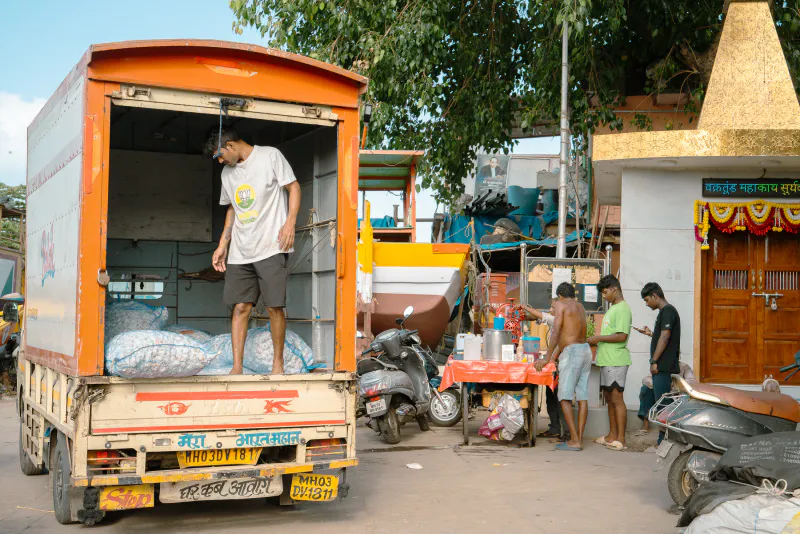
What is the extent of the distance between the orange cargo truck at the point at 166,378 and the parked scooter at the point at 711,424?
2448mm

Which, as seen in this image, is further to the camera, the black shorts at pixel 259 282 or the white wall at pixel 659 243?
the white wall at pixel 659 243

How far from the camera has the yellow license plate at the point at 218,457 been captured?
552 centimetres

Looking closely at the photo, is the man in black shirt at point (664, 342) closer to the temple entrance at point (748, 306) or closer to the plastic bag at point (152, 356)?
the temple entrance at point (748, 306)

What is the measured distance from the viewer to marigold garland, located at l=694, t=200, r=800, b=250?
10578mm

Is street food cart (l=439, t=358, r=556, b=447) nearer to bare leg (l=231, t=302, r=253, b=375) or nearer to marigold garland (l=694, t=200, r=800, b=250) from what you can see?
marigold garland (l=694, t=200, r=800, b=250)

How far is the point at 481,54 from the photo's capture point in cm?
1588

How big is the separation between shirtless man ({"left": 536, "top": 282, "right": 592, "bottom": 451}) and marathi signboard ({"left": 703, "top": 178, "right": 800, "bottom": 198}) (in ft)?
9.68

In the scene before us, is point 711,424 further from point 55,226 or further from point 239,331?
point 55,226

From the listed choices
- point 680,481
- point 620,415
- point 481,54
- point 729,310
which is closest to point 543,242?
point 481,54

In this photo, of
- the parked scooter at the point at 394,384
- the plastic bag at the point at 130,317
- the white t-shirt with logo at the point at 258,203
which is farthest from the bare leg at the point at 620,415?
the plastic bag at the point at 130,317

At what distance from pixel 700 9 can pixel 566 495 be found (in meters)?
11.0

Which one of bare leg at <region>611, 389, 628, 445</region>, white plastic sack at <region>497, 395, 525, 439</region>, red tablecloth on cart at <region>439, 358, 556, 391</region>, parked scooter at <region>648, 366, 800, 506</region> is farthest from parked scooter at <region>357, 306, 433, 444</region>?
parked scooter at <region>648, 366, 800, 506</region>

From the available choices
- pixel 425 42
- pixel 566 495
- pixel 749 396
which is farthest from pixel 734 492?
pixel 425 42

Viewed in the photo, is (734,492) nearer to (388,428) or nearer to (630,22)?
(388,428)
